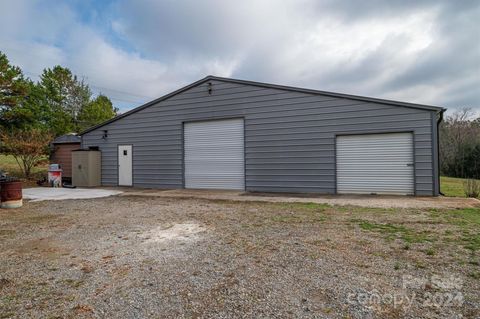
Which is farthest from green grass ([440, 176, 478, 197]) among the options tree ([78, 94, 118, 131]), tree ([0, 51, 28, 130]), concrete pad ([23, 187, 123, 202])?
tree ([78, 94, 118, 131])

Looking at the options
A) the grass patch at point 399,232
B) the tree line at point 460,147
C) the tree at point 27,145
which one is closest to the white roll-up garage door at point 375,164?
the grass patch at point 399,232

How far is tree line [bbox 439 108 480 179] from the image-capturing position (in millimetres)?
18656

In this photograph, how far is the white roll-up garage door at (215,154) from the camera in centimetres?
1098

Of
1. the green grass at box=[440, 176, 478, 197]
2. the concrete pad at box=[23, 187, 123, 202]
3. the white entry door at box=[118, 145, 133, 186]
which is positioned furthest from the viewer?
the white entry door at box=[118, 145, 133, 186]

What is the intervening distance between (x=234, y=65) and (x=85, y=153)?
910 centimetres

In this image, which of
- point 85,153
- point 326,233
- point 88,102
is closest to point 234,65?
point 85,153

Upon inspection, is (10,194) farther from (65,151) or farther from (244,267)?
(65,151)

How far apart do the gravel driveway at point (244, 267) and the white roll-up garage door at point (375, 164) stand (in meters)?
2.90

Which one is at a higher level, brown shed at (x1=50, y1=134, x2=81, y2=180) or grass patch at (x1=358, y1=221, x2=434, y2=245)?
brown shed at (x1=50, y1=134, x2=81, y2=180)

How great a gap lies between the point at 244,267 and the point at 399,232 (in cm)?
283

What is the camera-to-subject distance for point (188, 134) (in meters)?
11.9

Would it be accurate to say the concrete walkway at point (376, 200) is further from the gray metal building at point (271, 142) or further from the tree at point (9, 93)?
the tree at point (9, 93)

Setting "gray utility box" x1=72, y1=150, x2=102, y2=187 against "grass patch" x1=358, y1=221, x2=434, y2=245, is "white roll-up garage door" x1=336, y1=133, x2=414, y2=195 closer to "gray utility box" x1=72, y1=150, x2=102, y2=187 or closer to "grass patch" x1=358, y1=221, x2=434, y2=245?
"grass patch" x1=358, y1=221, x2=434, y2=245

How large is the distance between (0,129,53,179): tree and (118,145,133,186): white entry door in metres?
4.74
